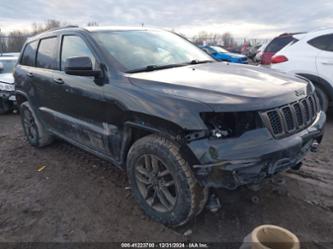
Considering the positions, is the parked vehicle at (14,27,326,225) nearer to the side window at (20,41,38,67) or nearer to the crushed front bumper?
the crushed front bumper

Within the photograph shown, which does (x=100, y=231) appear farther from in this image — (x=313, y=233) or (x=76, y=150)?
(x=76, y=150)

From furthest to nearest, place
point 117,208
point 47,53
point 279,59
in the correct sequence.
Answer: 1. point 279,59
2. point 47,53
3. point 117,208

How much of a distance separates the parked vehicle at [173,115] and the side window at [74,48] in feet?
0.04

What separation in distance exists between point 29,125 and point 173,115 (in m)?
3.58

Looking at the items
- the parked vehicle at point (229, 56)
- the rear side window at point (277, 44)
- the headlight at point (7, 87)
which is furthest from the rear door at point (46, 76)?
the parked vehicle at point (229, 56)

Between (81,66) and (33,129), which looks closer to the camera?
(81,66)

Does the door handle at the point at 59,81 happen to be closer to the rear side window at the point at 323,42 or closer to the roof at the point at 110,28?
the roof at the point at 110,28

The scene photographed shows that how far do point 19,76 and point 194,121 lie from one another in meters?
3.84

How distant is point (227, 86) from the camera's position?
2.63 metres

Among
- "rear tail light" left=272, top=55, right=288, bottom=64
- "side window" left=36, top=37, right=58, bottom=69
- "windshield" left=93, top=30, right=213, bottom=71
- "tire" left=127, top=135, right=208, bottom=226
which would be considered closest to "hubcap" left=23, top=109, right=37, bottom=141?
"side window" left=36, top=37, right=58, bottom=69

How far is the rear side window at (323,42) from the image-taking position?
578cm

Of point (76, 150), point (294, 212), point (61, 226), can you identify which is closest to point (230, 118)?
point (294, 212)

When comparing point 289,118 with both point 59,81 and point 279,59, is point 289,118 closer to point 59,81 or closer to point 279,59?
point 59,81

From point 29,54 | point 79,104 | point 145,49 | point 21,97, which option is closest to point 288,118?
point 145,49
